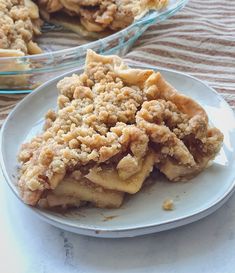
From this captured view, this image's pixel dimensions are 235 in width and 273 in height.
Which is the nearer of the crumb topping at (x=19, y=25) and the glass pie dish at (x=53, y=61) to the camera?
the glass pie dish at (x=53, y=61)

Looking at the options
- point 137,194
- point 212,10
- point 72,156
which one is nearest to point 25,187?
point 72,156

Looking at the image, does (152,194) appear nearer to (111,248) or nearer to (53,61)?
(111,248)

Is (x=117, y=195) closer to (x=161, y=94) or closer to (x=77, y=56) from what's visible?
(x=161, y=94)

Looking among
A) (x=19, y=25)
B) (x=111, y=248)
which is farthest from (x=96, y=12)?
(x=111, y=248)

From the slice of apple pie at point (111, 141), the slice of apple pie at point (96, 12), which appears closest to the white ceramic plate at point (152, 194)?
the slice of apple pie at point (111, 141)

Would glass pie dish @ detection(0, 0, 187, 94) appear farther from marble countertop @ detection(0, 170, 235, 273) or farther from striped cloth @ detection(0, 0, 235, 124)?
marble countertop @ detection(0, 170, 235, 273)

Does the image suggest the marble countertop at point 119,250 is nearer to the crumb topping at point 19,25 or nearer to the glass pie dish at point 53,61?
the glass pie dish at point 53,61
